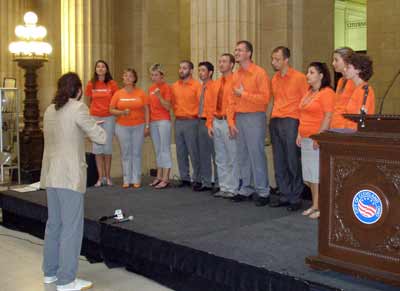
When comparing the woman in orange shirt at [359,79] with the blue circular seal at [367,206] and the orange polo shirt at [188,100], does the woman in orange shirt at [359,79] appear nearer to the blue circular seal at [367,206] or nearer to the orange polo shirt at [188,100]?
the blue circular seal at [367,206]

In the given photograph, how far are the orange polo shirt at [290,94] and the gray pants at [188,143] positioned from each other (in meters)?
1.73

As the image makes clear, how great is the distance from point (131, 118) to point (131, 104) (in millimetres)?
209

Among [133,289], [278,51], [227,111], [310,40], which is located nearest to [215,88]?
[227,111]

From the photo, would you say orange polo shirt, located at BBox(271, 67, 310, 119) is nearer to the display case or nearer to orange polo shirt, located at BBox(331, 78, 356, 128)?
orange polo shirt, located at BBox(331, 78, 356, 128)

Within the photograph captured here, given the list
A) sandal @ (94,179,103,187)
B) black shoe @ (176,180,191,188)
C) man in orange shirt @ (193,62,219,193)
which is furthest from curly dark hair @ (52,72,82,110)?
sandal @ (94,179,103,187)

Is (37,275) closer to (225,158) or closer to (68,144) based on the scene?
(68,144)

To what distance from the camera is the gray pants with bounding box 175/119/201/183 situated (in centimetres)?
841

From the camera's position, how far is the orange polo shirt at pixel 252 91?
7074 mm

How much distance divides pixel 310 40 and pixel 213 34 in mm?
2535

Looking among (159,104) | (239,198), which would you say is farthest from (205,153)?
(239,198)

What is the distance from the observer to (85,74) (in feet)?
43.3

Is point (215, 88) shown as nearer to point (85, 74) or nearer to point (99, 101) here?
point (99, 101)

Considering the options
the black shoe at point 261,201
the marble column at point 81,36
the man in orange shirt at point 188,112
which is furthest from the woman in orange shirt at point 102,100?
the marble column at point 81,36

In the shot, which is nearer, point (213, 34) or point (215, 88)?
point (215, 88)
